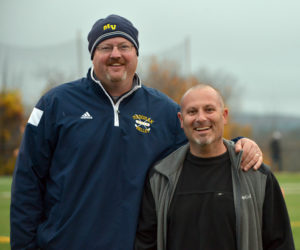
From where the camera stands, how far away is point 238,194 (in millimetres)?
2750

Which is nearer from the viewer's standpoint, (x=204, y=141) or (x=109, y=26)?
(x=204, y=141)

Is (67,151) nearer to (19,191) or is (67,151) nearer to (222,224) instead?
(19,191)

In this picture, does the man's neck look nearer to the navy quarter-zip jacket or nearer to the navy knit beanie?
the navy quarter-zip jacket

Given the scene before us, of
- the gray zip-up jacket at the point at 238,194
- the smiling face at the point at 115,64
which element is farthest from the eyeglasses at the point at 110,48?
the gray zip-up jacket at the point at 238,194

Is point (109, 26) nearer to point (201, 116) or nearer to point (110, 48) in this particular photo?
point (110, 48)

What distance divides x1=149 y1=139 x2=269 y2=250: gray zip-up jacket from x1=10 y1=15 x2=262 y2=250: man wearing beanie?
7cm

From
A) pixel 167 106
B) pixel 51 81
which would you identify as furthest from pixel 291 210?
pixel 51 81

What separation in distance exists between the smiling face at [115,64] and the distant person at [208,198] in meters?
0.41

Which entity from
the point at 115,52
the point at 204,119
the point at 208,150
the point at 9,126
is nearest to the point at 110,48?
the point at 115,52

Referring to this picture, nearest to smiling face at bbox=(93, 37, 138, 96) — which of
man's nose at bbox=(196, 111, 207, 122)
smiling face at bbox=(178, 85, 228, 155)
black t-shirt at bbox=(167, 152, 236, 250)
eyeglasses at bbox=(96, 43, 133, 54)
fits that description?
eyeglasses at bbox=(96, 43, 133, 54)

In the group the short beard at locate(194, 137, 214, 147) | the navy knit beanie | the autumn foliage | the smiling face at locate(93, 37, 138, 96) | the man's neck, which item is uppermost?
the navy knit beanie

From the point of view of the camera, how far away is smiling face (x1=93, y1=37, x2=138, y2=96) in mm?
2977

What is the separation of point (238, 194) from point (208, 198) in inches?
6.7

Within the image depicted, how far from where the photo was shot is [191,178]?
113 inches
